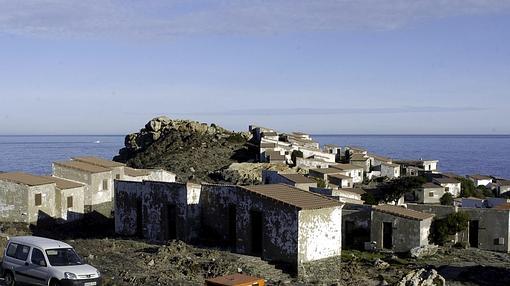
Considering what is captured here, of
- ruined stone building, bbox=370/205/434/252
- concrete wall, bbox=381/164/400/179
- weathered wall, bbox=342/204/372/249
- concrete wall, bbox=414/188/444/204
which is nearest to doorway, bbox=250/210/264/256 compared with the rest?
weathered wall, bbox=342/204/372/249

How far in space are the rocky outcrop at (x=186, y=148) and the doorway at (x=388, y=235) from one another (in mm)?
35134

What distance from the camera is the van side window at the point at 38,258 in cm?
1740

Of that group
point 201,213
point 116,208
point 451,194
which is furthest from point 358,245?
point 451,194

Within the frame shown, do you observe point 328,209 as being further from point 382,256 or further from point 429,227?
point 429,227

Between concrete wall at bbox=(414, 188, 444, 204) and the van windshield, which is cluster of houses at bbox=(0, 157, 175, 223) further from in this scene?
concrete wall at bbox=(414, 188, 444, 204)

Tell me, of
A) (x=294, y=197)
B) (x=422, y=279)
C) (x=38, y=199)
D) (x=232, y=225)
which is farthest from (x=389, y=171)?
(x=294, y=197)

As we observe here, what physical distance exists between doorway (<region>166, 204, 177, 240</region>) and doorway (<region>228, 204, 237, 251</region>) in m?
3.58

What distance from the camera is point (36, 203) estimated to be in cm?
3988

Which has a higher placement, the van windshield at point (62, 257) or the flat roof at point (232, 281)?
the van windshield at point (62, 257)

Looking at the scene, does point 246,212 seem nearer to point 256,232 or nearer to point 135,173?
point 256,232

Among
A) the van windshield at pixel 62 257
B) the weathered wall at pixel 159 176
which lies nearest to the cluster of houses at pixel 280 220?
the van windshield at pixel 62 257

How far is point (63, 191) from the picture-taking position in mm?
42375

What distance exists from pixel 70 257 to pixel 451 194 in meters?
51.1

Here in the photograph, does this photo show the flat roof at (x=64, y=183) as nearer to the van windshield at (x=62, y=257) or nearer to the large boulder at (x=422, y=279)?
the van windshield at (x=62, y=257)
